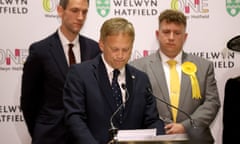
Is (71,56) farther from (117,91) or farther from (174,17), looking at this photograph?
(174,17)

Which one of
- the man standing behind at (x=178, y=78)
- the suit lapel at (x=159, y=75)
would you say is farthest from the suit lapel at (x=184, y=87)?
the suit lapel at (x=159, y=75)

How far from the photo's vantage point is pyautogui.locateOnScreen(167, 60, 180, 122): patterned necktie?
10.0ft

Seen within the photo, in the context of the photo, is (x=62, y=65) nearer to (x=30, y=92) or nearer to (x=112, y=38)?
(x=30, y=92)

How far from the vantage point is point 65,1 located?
2945 millimetres

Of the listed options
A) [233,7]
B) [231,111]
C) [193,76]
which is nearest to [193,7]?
[233,7]

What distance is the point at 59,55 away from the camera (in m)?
2.89

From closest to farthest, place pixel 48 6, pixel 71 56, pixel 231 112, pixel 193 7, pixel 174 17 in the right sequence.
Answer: pixel 231 112 < pixel 71 56 < pixel 174 17 < pixel 48 6 < pixel 193 7

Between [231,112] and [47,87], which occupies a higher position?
[47,87]

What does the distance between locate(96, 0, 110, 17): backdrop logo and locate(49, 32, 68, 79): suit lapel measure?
62cm

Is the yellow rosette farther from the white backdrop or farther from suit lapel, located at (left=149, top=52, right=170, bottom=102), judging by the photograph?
the white backdrop

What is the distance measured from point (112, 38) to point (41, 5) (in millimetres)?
1189

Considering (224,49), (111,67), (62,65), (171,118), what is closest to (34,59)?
(62,65)

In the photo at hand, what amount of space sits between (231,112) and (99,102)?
2.85 ft

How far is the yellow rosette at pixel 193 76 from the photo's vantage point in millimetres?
3092
